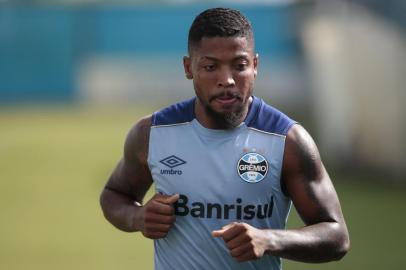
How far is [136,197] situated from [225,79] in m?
0.98

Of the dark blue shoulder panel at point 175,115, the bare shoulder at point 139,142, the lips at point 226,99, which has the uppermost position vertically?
the lips at point 226,99

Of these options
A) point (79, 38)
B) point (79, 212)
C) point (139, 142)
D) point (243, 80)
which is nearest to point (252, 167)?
point (243, 80)

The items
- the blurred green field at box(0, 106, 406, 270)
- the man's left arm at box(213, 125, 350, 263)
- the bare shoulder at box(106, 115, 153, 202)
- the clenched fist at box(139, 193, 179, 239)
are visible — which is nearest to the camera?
the man's left arm at box(213, 125, 350, 263)

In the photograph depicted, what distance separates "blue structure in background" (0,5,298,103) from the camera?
1237 inches

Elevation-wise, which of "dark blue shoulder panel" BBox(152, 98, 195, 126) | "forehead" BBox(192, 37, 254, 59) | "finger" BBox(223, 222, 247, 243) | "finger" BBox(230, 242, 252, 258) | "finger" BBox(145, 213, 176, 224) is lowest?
"finger" BBox(145, 213, 176, 224)

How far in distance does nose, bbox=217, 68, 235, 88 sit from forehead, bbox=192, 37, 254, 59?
8cm

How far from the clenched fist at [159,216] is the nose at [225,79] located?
22.8 inches

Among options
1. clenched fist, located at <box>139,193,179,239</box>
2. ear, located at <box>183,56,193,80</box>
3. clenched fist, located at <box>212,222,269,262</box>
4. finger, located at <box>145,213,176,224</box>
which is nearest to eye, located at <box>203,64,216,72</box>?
ear, located at <box>183,56,193,80</box>

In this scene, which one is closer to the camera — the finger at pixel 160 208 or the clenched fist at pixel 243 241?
the clenched fist at pixel 243 241

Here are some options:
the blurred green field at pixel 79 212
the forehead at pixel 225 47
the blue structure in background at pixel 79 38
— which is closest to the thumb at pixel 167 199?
the forehead at pixel 225 47

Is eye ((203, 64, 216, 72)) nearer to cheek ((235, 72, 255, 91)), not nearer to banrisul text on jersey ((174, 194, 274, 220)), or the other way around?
cheek ((235, 72, 255, 91))

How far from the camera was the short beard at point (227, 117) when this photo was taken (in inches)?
188

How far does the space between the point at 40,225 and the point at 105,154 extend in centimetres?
709

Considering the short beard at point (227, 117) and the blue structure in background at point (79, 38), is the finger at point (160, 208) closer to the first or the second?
the short beard at point (227, 117)
